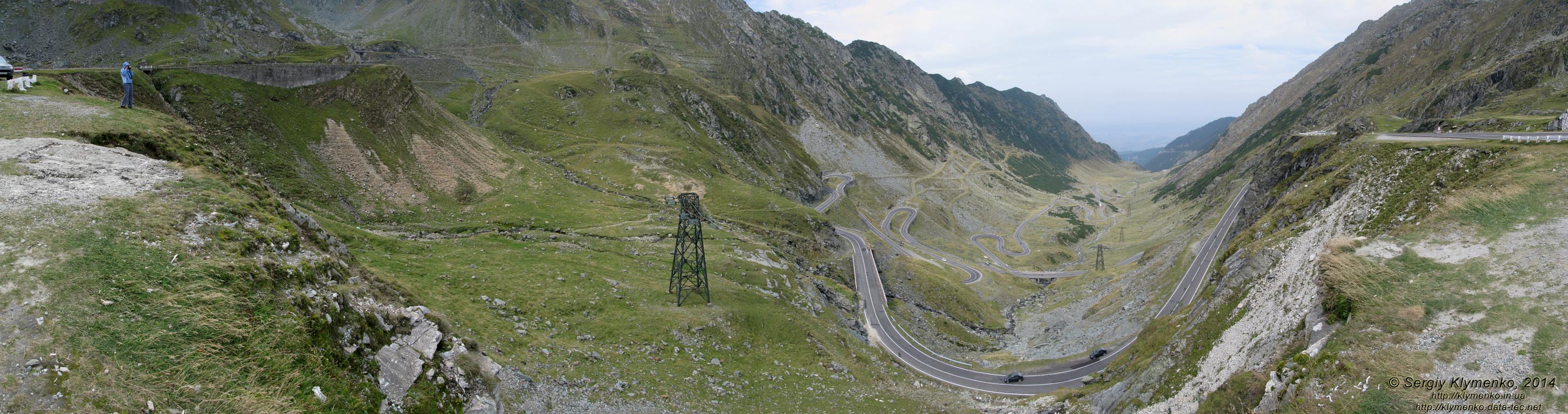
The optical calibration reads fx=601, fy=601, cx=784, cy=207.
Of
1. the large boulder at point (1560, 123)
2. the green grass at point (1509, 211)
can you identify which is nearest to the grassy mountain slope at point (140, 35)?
the green grass at point (1509, 211)

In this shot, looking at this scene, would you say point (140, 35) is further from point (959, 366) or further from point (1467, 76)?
point (1467, 76)

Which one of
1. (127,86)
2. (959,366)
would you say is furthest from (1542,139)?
(127,86)

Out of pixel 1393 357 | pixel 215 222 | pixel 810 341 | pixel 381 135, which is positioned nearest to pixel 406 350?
pixel 215 222

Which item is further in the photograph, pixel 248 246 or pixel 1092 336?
pixel 1092 336

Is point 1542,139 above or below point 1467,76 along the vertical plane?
below

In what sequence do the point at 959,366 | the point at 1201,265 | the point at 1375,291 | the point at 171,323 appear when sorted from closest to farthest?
the point at 171,323 → the point at 1375,291 → the point at 959,366 → the point at 1201,265

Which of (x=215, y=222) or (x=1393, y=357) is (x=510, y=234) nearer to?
(x=215, y=222)

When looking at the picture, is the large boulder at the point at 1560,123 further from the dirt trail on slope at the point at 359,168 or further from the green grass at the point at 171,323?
the dirt trail on slope at the point at 359,168

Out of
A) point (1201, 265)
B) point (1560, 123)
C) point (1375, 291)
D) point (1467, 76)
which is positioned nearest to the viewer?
point (1375, 291)
